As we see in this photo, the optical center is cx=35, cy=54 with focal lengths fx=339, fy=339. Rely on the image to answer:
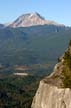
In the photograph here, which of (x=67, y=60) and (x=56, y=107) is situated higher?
(x=67, y=60)

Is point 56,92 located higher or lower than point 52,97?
higher

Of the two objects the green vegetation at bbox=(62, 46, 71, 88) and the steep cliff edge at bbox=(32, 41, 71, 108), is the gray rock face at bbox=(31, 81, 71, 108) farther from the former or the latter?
the green vegetation at bbox=(62, 46, 71, 88)

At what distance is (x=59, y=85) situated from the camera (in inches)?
2872

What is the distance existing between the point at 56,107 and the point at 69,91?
18.6ft

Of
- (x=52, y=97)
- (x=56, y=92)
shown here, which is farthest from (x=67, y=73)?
(x=52, y=97)

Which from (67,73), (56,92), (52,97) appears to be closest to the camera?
(56,92)

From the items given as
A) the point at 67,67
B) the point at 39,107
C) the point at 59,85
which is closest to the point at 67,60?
the point at 67,67

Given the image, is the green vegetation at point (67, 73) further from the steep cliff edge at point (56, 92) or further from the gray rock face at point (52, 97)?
the gray rock face at point (52, 97)

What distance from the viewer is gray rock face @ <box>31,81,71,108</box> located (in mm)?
63312

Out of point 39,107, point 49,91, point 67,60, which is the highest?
point 67,60

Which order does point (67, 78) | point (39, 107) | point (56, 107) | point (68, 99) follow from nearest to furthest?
point (68, 99)
point (56, 107)
point (67, 78)
point (39, 107)

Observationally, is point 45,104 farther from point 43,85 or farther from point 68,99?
point 68,99

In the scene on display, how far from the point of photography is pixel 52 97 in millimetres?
69062

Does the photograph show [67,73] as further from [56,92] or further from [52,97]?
[52,97]
